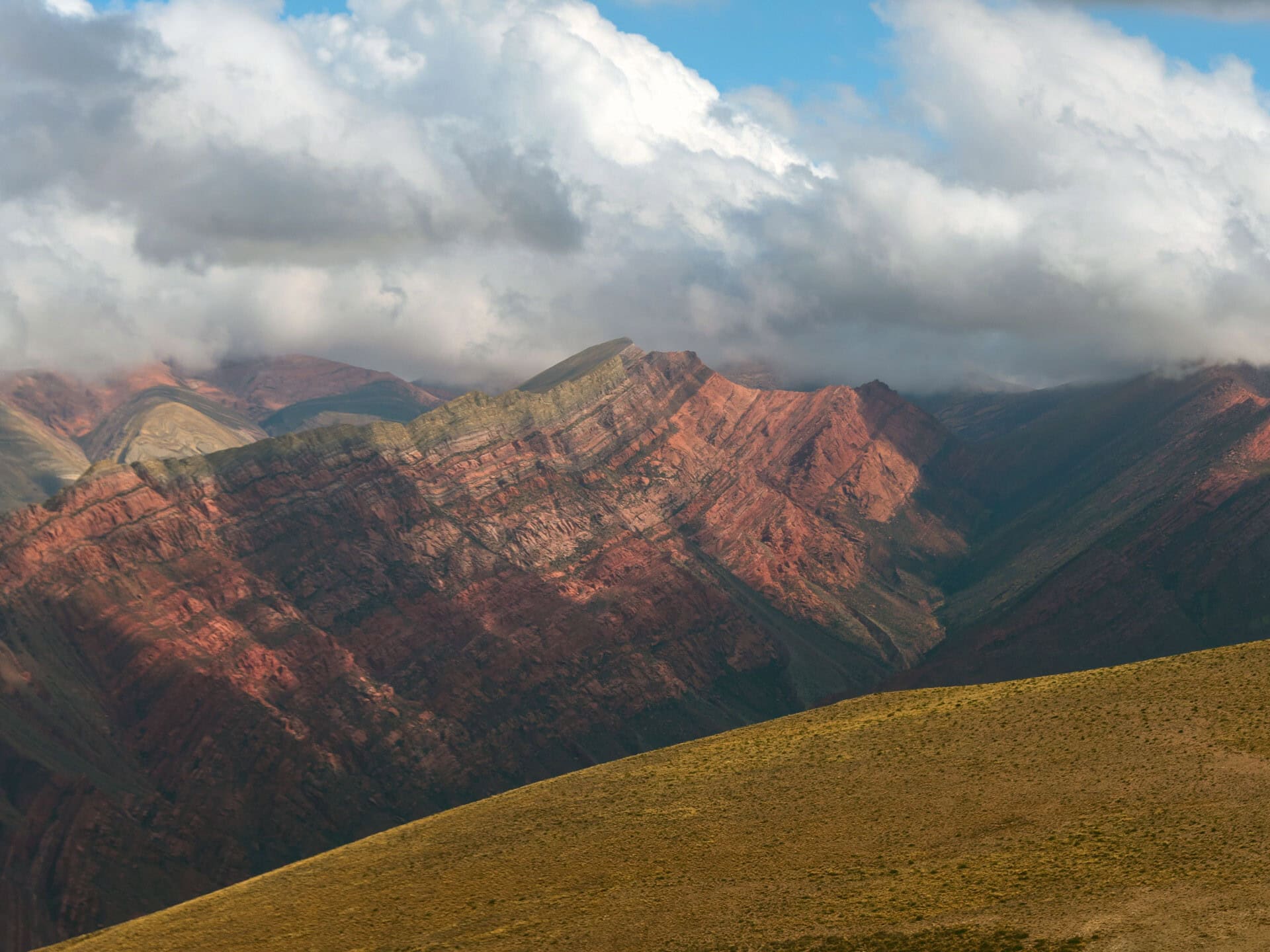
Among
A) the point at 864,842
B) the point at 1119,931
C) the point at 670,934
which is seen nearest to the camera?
the point at 1119,931

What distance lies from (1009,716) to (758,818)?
38.6 m

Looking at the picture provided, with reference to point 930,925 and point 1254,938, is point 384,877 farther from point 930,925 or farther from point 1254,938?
point 1254,938

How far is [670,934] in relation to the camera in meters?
132

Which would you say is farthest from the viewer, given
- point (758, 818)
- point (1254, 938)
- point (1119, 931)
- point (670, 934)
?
point (758, 818)

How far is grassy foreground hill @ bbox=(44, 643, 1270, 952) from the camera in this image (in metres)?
122

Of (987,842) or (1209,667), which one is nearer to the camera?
(987,842)

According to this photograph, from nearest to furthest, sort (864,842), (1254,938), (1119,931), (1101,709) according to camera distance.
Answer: (1254,938), (1119,931), (864,842), (1101,709)

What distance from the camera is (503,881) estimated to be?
156 metres

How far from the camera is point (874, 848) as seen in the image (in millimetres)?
144875

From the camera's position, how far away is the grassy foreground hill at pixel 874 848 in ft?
399

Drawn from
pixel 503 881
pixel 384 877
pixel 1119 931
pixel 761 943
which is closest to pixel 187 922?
pixel 384 877

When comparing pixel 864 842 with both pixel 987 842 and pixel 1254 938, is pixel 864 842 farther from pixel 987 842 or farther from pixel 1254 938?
pixel 1254 938

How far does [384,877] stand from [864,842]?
5880 cm

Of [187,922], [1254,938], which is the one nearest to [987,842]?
[1254,938]
